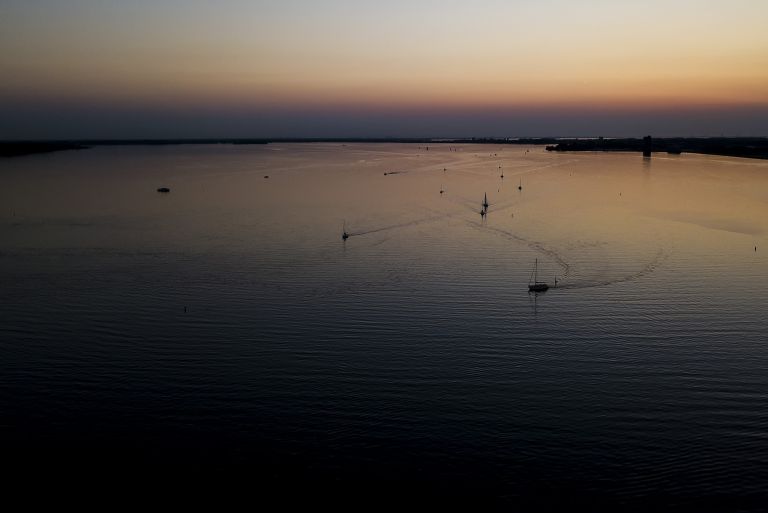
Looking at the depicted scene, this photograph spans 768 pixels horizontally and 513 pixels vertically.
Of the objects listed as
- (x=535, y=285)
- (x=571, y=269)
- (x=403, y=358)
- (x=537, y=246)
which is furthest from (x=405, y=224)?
(x=403, y=358)

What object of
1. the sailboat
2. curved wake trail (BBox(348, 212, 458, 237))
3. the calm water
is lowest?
the calm water

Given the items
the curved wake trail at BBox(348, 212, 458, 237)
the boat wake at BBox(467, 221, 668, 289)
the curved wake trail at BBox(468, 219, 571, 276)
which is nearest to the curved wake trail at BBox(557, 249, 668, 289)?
the boat wake at BBox(467, 221, 668, 289)

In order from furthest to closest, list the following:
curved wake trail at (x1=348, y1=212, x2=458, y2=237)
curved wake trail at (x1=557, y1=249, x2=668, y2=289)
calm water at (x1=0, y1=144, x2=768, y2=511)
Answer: curved wake trail at (x1=348, y1=212, x2=458, y2=237) → curved wake trail at (x1=557, y1=249, x2=668, y2=289) → calm water at (x1=0, y1=144, x2=768, y2=511)

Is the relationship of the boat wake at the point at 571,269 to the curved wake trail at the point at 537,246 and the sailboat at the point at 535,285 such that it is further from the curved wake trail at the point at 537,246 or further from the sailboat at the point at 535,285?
the sailboat at the point at 535,285

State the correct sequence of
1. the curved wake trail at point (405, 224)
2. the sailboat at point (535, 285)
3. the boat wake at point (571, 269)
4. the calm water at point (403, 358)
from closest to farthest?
the calm water at point (403, 358) → the sailboat at point (535, 285) → the boat wake at point (571, 269) → the curved wake trail at point (405, 224)

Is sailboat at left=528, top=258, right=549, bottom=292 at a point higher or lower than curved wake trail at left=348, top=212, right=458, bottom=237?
lower

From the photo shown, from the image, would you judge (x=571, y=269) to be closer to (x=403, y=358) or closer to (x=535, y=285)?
(x=535, y=285)

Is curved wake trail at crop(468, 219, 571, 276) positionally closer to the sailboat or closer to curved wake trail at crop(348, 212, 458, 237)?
the sailboat

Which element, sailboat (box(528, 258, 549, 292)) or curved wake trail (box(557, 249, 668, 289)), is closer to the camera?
sailboat (box(528, 258, 549, 292))

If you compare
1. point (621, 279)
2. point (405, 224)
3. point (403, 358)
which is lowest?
point (403, 358)

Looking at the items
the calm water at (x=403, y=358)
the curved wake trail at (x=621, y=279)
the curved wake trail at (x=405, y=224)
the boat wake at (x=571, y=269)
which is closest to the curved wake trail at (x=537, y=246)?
the boat wake at (x=571, y=269)
